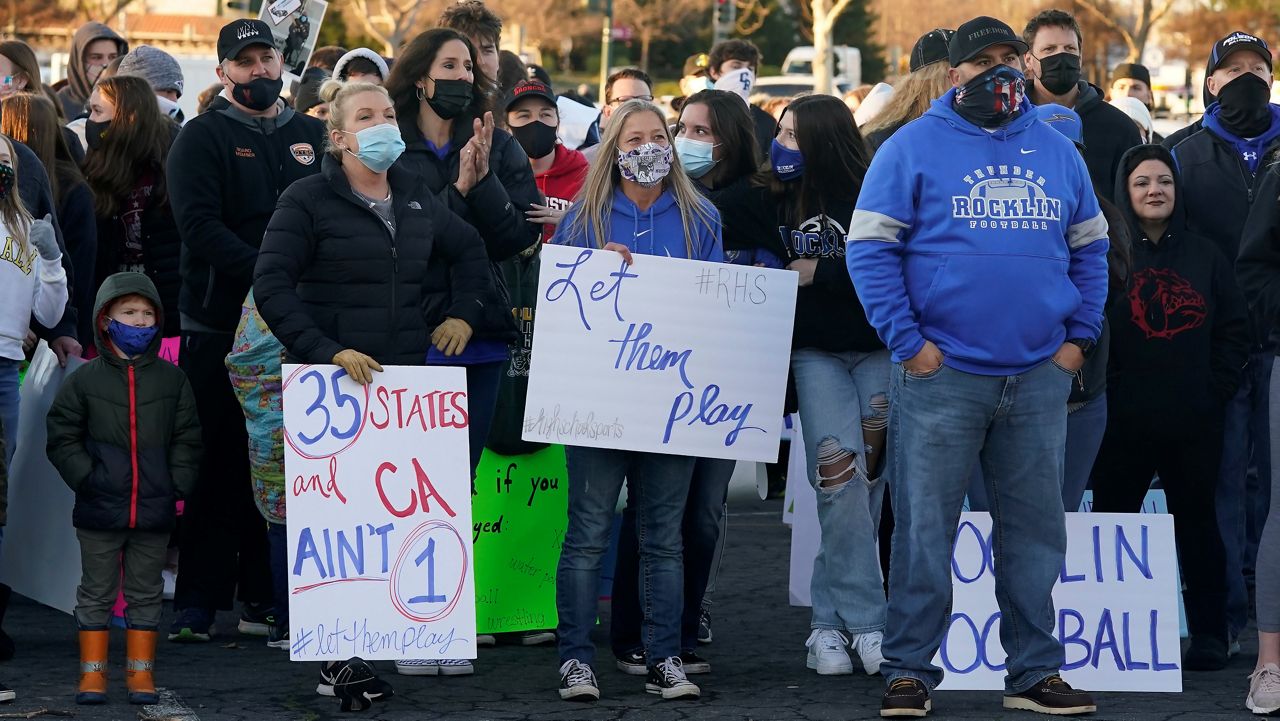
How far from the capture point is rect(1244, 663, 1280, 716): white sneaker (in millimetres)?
5738

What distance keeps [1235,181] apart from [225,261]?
4117 mm

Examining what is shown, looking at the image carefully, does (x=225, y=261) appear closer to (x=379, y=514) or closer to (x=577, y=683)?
(x=379, y=514)

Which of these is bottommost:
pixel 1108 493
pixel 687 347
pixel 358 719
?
pixel 358 719

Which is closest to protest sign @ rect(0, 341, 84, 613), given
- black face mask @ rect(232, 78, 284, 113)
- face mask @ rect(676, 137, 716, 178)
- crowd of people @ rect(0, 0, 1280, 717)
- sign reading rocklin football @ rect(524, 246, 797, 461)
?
crowd of people @ rect(0, 0, 1280, 717)

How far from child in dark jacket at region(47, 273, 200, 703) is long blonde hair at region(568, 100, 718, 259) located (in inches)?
59.7

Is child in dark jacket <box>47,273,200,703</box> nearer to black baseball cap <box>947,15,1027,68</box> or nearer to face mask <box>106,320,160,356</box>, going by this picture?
face mask <box>106,320,160,356</box>

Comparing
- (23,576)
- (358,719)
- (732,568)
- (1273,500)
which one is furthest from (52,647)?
(1273,500)

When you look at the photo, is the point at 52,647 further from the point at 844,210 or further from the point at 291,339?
the point at 844,210

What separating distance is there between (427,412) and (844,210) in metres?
1.71

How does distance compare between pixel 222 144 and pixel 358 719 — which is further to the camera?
pixel 222 144

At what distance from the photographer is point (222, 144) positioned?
6.89 meters

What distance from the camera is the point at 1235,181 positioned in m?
7.45

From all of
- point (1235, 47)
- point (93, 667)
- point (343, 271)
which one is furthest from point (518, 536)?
point (1235, 47)

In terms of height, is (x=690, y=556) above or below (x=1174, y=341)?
below
